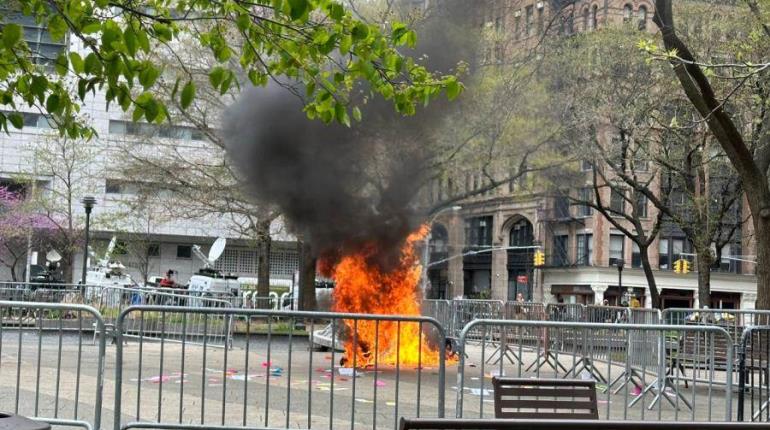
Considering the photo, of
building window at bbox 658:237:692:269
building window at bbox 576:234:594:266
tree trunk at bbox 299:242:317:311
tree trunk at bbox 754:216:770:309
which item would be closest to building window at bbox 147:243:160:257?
building window at bbox 576:234:594:266

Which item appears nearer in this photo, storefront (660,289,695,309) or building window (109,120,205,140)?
building window (109,120,205,140)

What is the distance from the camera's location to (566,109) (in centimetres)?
2097

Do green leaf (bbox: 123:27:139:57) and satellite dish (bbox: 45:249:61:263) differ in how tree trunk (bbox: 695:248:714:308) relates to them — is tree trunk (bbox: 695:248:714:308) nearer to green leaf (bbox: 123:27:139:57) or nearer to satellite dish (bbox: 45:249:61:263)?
green leaf (bbox: 123:27:139:57)

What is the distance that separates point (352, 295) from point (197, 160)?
13593mm

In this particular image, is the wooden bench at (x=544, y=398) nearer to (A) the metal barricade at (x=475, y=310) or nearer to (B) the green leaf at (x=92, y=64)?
(B) the green leaf at (x=92, y=64)

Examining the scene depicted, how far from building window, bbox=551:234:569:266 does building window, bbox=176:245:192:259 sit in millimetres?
22547

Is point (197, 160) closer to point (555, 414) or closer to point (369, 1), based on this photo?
point (369, 1)

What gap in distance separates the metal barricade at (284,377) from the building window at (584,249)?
4247 centimetres

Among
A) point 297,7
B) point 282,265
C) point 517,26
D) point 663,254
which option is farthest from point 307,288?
point 282,265

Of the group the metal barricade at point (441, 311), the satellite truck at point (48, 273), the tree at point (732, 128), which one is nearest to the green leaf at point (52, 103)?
the tree at point (732, 128)

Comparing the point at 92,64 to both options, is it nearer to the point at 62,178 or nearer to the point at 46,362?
the point at 46,362

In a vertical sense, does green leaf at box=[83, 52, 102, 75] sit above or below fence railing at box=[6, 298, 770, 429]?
above

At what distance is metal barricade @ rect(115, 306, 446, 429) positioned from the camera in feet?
24.0

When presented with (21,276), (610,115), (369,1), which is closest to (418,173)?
(369,1)
